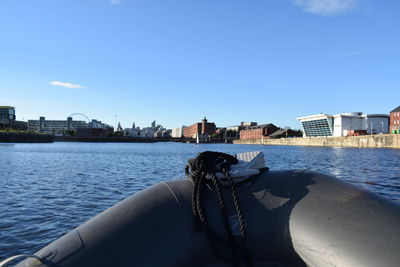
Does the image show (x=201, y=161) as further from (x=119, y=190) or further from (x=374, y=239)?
(x=119, y=190)

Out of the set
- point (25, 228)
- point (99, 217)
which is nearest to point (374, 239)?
point (99, 217)

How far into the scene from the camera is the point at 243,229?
7.99 ft

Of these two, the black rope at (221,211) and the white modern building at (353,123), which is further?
the white modern building at (353,123)

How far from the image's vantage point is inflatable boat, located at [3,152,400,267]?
2186 millimetres

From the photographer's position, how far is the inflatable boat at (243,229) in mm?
2186

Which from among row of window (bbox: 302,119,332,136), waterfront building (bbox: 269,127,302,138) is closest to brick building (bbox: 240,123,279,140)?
waterfront building (bbox: 269,127,302,138)

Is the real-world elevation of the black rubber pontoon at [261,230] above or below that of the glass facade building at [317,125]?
below

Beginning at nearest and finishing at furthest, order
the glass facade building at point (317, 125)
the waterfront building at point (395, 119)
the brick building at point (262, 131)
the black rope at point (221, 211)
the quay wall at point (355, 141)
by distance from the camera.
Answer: the black rope at point (221, 211) < the quay wall at point (355, 141) < the waterfront building at point (395, 119) < the glass facade building at point (317, 125) < the brick building at point (262, 131)

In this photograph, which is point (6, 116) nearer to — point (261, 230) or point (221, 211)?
point (221, 211)

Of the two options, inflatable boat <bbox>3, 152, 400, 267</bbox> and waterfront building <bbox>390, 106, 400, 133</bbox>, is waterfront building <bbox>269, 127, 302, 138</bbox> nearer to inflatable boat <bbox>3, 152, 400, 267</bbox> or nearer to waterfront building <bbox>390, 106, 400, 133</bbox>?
waterfront building <bbox>390, 106, 400, 133</bbox>

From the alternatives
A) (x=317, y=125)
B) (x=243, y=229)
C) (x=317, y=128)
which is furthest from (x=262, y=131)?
(x=243, y=229)

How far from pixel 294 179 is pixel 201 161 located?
0.89 metres

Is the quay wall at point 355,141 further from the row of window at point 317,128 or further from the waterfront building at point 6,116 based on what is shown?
the waterfront building at point 6,116

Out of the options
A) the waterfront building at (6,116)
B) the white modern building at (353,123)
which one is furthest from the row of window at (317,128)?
the waterfront building at (6,116)
